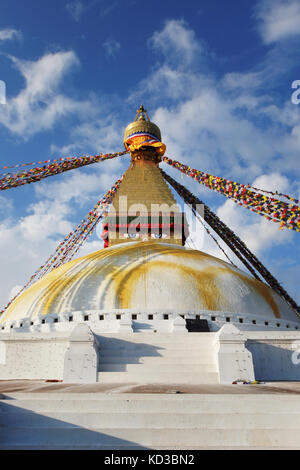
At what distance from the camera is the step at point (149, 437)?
454 cm

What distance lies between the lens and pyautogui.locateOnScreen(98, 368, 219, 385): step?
9.13m

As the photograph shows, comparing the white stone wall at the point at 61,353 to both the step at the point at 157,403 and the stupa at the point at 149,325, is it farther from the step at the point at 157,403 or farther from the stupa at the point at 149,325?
the step at the point at 157,403

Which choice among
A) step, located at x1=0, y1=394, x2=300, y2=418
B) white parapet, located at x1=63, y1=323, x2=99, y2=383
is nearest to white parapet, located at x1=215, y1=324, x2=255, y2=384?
white parapet, located at x1=63, y1=323, x2=99, y2=383

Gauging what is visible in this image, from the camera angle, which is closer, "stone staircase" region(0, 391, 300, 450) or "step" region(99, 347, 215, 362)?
"stone staircase" region(0, 391, 300, 450)

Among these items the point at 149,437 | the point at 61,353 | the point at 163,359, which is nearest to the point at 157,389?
the point at 149,437

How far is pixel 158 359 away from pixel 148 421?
5340mm

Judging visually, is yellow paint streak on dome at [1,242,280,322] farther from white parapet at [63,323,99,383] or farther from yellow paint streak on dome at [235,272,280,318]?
white parapet at [63,323,99,383]

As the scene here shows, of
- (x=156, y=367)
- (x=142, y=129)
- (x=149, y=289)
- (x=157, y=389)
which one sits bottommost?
(x=157, y=389)

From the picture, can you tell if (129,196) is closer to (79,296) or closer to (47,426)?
(79,296)

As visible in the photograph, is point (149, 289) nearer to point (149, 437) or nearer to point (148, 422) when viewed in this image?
point (148, 422)

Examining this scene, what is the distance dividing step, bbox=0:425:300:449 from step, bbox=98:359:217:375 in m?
4.79

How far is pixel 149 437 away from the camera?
4645 mm

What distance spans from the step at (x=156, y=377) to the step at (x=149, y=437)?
4.51 m

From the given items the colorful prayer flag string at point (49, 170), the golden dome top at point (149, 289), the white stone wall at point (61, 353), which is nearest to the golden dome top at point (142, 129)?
the colorful prayer flag string at point (49, 170)
